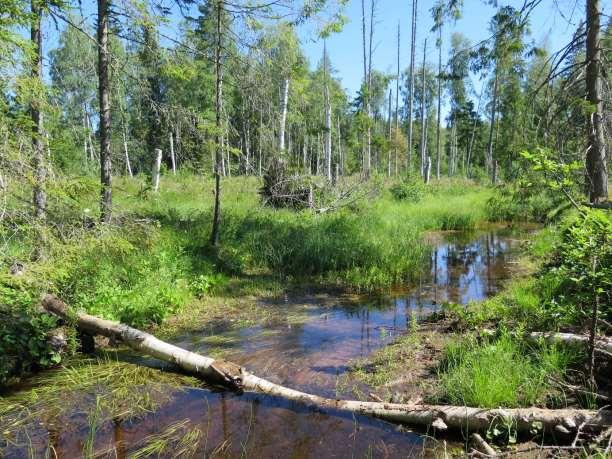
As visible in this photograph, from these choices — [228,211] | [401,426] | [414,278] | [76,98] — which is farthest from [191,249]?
[76,98]

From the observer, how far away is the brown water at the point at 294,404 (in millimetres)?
3904

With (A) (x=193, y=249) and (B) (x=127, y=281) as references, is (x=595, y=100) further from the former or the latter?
(B) (x=127, y=281)

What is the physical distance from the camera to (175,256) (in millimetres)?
8992

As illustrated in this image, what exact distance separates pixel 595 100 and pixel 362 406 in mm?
5947

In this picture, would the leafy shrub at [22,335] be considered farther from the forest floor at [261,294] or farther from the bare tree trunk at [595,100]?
the bare tree trunk at [595,100]

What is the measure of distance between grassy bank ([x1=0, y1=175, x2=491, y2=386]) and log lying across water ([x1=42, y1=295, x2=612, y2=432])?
71 cm

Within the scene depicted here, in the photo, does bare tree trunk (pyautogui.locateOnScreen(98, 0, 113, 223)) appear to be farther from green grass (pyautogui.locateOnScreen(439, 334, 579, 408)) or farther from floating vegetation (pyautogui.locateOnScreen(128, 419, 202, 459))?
green grass (pyautogui.locateOnScreen(439, 334, 579, 408))

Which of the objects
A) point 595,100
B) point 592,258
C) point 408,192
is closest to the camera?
point 592,258

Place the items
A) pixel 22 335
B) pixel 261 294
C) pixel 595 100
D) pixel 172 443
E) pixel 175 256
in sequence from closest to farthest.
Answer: pixel 172 443, pixel 22 335, pixel 595 100, pixel 261 294, pixel 175 256

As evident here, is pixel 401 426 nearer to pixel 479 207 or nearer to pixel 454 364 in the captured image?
pixel 454 364

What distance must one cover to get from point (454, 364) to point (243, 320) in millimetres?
3703

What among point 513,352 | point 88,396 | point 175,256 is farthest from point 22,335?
point 513,352

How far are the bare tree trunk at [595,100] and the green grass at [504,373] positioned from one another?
346 centimetres

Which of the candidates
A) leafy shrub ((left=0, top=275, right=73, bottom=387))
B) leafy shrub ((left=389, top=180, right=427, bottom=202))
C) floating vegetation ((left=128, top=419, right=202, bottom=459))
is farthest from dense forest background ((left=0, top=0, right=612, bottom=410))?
leafy shrub ((left=389, top=180, right=427, bottom=202))
